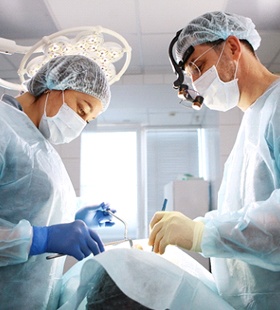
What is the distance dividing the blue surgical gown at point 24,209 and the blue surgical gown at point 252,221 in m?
0.52

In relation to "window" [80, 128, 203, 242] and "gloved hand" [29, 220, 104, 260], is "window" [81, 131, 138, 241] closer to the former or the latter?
"window" [80, 128, 203, 242]

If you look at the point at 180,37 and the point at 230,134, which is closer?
the point at 180,37

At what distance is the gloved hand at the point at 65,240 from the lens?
98 cm

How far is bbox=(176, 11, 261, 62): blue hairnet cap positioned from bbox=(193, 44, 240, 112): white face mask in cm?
12

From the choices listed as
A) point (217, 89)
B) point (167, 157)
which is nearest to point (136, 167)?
point (167, 157)

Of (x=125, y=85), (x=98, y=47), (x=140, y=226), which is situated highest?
(x=125, y=85)

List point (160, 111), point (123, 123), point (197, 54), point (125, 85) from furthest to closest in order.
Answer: point (123, 123), point (160, 111), point (125, 85), point (197, 54)

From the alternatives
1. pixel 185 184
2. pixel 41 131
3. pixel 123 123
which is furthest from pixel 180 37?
pixel 123 123

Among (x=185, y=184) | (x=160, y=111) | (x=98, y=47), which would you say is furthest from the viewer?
(x=160, y=111)

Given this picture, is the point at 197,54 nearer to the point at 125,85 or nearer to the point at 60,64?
the point at 60,64

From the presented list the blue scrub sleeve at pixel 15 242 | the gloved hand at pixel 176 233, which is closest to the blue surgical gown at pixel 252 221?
the gloved hand at pixel 176 233

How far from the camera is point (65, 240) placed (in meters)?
1.00

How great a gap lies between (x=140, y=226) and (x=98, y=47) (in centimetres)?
281

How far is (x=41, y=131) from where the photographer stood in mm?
1378
